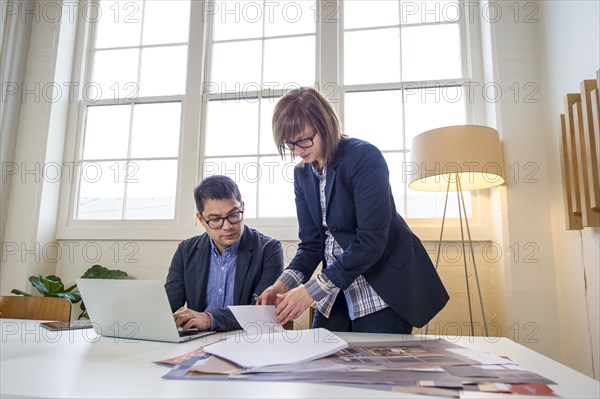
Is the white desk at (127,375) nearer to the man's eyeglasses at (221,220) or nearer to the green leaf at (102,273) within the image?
the man's eyeglasses at (221,220)

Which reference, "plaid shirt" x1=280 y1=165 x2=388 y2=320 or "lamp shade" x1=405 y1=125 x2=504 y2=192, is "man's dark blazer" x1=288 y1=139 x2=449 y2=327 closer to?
"plaid shirt" x1=280 y1=165 x2=388 y2=320

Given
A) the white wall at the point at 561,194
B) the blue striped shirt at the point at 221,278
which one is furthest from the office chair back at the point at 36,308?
the white wall at the point at 561,194

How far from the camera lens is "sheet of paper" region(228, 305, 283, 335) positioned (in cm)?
108

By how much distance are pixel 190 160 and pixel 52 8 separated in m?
1.61

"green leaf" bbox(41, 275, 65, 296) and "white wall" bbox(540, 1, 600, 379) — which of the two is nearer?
"white wall" bbox(540, 1, 600, 379)

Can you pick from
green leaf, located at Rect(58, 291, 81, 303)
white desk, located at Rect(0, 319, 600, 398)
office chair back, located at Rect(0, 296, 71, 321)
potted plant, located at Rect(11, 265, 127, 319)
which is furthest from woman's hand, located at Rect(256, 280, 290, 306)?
green leaf, located at Rect(58, 291, 81, 303)

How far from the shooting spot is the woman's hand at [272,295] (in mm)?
1261

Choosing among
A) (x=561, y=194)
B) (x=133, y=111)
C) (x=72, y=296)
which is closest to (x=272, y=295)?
(x=561, y=194)

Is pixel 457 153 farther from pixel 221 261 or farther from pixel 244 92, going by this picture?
pixel 244 92

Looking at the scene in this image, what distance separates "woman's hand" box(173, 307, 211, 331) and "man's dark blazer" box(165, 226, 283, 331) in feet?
1.29

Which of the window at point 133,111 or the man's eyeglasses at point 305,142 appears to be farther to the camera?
the window at point 133,111

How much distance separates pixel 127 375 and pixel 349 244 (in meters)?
0.78

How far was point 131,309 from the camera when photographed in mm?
1034

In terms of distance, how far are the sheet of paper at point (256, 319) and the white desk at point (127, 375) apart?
0.11 metres
